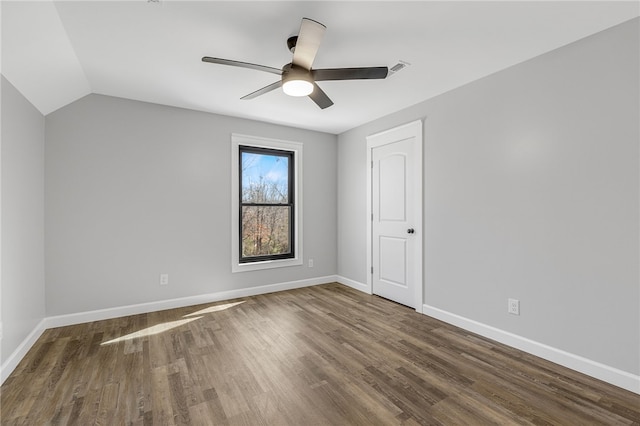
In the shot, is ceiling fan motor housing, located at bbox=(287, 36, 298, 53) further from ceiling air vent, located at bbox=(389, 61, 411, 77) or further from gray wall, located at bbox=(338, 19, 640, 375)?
gray wall, located at bbox=(338, 19, 640, 375)

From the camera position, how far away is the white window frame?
4.16 meters

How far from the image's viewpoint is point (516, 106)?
2689mm

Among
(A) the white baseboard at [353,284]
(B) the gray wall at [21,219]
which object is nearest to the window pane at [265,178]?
(A) the white baseboard at [353,284]

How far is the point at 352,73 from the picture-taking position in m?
2.13

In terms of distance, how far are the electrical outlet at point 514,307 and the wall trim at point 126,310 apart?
9.22 feet

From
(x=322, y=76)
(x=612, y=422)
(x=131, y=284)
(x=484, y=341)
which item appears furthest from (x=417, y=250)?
(x=131, y=284)

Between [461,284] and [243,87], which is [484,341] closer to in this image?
[461,284]

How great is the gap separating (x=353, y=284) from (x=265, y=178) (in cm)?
214

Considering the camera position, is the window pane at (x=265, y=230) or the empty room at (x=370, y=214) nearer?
the empty room at (x=370, y=214)

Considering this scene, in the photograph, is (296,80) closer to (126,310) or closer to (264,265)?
(264,265)

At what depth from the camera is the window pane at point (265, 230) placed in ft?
14.5

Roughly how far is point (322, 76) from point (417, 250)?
2320 mm

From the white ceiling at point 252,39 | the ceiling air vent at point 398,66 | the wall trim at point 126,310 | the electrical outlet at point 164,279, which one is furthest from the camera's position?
the electrical outlet at point 164,279

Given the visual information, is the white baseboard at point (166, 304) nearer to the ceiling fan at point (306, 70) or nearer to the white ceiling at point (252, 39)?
the white ceiling at point (252, 39)
